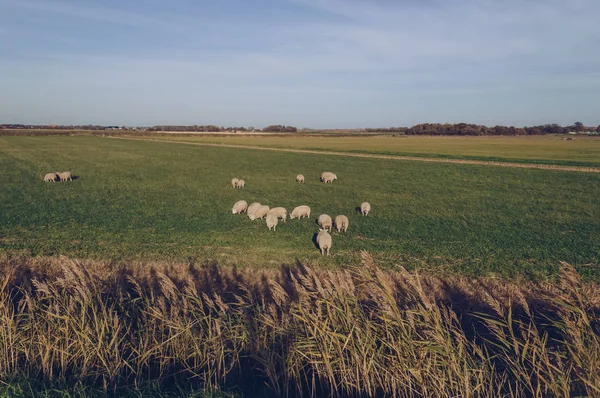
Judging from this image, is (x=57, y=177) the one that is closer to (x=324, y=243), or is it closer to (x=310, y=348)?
(x=324, y=243)

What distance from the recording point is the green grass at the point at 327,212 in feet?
48.2

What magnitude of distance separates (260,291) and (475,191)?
2434 centimetres

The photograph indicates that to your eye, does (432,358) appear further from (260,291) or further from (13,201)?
(13,201)

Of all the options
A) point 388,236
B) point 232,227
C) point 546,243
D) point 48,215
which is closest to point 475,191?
point 546,243

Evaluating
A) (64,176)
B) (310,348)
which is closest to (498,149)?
(64,176)

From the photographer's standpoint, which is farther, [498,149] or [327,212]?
[498,149]

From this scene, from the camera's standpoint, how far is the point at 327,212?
72.6 feet

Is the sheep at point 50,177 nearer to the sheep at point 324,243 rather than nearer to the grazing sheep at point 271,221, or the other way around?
the grazing sheep at point 271,221

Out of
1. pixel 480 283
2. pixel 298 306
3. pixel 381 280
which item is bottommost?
pixel 480 283

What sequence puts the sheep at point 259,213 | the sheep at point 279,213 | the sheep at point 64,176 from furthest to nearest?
1. the sheep at point 64,176
2. the sheep at point 259,213
3. the sheep at point 279,213

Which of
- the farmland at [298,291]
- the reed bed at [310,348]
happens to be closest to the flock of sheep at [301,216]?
the farmland at [298,291]

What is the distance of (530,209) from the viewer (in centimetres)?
2336

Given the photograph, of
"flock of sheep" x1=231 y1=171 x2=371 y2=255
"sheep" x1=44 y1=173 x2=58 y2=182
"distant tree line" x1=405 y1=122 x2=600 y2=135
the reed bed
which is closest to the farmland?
the reed bed

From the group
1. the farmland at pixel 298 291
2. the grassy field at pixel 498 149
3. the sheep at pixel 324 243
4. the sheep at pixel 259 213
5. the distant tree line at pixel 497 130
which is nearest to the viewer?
the farmland at pixel 298 291
